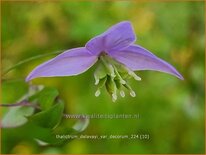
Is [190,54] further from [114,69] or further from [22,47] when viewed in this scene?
[114,69]

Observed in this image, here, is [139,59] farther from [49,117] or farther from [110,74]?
[49,117]

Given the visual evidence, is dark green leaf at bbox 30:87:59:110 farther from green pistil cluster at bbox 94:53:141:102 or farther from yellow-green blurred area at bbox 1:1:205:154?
yellow-green blurred area at bbox 1:1:205:154

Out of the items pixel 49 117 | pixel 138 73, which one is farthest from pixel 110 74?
pixel 138 73

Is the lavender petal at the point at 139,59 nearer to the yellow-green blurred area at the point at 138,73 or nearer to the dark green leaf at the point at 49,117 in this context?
the dark green leaf at the point at 49,117

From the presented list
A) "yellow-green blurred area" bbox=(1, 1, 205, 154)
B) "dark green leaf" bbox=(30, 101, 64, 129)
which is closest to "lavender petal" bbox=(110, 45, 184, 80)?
"dark green leaf" bbox=(30, 101, 64, 129)

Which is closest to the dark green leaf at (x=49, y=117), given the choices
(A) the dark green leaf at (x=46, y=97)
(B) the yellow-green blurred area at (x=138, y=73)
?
(A) the dark green leaf at (x=46, y=97)

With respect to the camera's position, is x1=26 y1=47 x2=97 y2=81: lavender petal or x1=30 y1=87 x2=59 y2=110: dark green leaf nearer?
x1=26 y1=47 x2=97 y2=81: lavender petal
